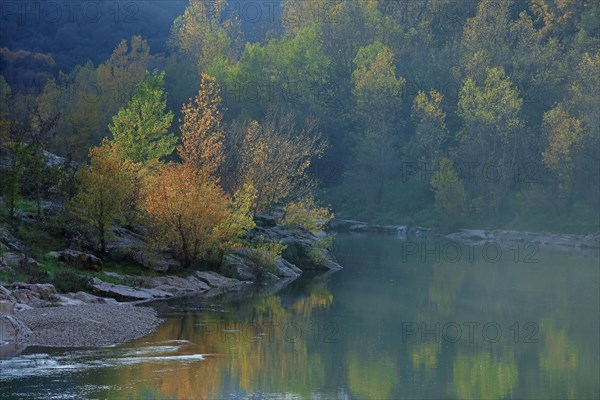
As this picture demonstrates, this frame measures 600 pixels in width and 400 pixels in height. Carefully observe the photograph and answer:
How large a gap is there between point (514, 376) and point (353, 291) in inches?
687

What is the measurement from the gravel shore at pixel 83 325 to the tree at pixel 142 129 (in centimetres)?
2191

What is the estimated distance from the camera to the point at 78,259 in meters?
37.7

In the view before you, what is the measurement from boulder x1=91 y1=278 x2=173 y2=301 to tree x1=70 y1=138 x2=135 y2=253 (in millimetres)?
4320

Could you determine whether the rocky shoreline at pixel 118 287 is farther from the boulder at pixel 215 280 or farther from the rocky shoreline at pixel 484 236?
the rocky shoreline at pixel 484 236

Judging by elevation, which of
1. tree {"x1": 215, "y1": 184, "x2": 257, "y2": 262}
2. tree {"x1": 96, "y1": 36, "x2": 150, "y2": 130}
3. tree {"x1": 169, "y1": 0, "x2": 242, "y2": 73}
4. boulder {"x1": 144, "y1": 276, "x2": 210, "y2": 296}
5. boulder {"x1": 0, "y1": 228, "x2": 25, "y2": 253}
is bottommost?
boulder {"x1": 144, "y1": 276, "x2": 210, "y2": 296}

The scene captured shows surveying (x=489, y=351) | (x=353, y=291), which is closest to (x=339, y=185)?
(x=353, y=291)

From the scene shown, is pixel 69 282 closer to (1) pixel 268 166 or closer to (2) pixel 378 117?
(1) pixel 268 166

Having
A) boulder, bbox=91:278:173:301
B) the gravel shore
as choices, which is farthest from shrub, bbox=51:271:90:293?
the gravel shore

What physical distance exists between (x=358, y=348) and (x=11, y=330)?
11150 mm

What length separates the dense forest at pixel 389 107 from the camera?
6750 centimetres

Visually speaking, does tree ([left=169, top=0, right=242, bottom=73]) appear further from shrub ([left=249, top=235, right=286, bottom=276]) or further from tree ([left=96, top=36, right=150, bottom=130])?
shrub ([left=249, top=235, right=286, bottom=276])

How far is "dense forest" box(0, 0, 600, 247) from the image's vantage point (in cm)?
6750

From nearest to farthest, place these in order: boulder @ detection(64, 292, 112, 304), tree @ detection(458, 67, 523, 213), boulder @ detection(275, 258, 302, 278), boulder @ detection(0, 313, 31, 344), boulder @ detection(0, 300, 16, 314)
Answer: boulder @ detection(0, 313, 31, 344) < boulder @ detection(0, 300, 16, 314) < boulder @ detection(64, 292, 112, 304) < boulder @ detection(275, 258, 302, 278) < tree @ detection(458, 67, 523, 213)

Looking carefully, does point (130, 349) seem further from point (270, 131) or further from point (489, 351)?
point (270, 131)
